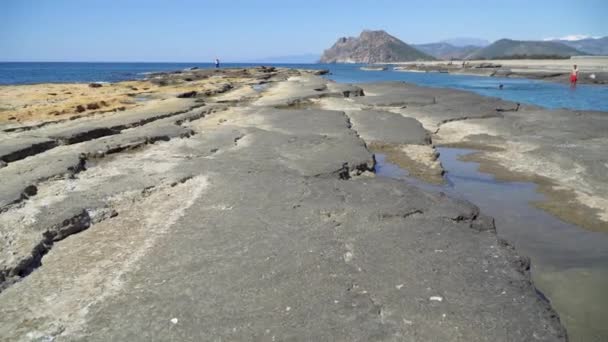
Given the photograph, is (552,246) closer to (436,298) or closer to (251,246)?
(436,298)

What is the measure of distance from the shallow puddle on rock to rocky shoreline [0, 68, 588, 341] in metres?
0.47

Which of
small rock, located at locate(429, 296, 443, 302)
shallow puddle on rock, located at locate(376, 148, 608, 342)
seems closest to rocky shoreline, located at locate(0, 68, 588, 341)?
small rock, located at locate(429, 296, 443, 302)

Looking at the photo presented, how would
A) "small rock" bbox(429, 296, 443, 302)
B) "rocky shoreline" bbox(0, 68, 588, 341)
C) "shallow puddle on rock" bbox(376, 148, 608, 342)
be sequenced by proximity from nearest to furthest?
1. "rocky shoreline" bbox(0, 68, 588, 341)
2. "small rock" bbox(429, 296, 443, 302)
3. "shallow puddle on rock" bbox(376, 148, 608, 342)

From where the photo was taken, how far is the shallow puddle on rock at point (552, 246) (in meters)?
4.31

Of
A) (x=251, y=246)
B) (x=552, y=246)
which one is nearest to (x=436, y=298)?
(x=251, y=246)

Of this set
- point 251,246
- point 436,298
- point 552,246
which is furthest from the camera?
point 552,246

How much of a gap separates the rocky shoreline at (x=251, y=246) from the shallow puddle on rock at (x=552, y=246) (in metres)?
0.47

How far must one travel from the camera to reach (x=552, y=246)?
592 centimetres

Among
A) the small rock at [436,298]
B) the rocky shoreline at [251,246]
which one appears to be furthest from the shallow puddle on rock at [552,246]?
the small rock at [436,298]

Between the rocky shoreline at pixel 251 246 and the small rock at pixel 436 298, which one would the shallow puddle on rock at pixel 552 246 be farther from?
the small rock at pixel 436 298

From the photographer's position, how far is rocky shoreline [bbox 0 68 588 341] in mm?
3484

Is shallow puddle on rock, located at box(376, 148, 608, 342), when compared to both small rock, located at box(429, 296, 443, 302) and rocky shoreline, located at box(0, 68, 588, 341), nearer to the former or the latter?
rocky shoreline, located at box(0, 68, 588, 341)

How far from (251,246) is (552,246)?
3995 mm

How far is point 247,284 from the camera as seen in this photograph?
13.2ft
